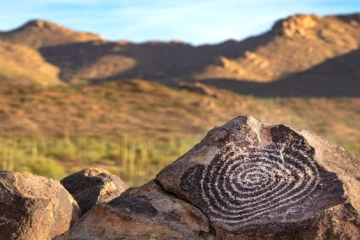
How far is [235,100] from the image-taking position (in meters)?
42.9

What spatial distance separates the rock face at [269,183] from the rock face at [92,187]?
146cm

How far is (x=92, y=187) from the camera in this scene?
7039 millimetres

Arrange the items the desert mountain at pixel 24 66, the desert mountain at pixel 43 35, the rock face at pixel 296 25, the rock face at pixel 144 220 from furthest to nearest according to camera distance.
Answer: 1. the desert mountain at pixel 43 35
2. the rock face at pixel 296 25
3. the desert mountain at pixel 24 66
4. the rock face at pixel 144 220

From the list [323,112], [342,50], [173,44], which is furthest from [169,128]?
[173,44]

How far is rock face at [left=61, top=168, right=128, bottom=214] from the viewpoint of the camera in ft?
22.0

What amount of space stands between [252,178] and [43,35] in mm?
104915

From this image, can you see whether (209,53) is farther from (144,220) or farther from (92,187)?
(144,220)

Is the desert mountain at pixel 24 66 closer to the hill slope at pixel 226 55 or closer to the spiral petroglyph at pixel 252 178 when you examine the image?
the hill slope at pixel 226 55

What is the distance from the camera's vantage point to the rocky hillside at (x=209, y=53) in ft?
269

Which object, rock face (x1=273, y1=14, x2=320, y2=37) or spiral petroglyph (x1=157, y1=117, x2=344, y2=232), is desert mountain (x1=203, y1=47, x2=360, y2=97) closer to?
rock face (x1=273, y1=14, x2=320, y2=37)

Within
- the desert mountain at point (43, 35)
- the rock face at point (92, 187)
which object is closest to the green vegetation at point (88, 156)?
the rock face at point (92, 187)

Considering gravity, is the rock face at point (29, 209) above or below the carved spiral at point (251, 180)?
below

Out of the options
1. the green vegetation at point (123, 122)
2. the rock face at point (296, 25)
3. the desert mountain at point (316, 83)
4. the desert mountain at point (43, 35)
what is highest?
the rock face at point (296, 25)

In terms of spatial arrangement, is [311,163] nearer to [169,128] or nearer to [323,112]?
[169,128]
